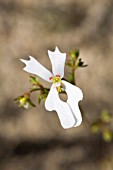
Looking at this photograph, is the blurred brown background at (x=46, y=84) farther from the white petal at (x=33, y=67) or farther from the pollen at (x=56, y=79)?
the white petal at (x=33, y=67)

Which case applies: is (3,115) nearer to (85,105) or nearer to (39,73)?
(85,105)

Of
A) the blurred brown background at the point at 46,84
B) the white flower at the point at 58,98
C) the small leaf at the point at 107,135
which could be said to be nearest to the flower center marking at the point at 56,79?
the white flower at the point at 58,98

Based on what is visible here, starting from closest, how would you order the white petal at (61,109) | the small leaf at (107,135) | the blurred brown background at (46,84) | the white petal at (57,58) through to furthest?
the white petal at (61,109)
the white petal at (57,58)
the small leaf at (107,135)
the blurred brown background at (46,84)

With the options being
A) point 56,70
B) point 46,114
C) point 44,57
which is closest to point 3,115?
point 46,114

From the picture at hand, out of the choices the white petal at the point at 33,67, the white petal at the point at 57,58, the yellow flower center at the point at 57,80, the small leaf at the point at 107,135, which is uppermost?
the white petal at the point at 57,58

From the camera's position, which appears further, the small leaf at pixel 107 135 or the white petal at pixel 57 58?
the small leaf at pixel 107 135

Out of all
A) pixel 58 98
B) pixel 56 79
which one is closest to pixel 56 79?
pixel 56 79

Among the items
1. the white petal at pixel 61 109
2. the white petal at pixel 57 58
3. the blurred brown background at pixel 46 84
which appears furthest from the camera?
the blurred brown background at pixel 46 84

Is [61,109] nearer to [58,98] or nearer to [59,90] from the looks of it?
[58,98]
